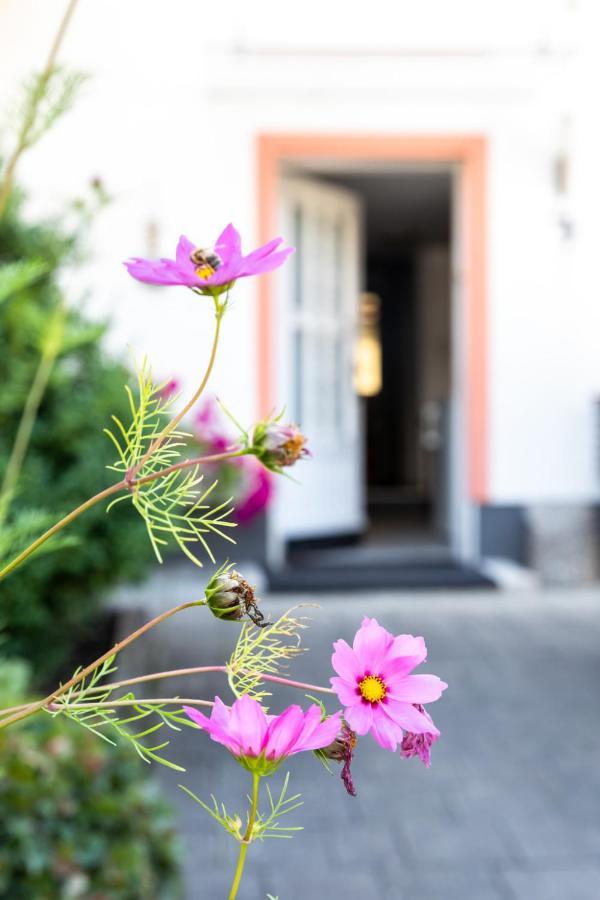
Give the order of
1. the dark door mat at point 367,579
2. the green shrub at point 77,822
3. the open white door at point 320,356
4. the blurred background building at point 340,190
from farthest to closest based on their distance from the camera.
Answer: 1. the open white door at point 320,356
2. the blurred background building at point 340,190
3. the dark door mat at point 367,579
4. the green shrub at point 77,822

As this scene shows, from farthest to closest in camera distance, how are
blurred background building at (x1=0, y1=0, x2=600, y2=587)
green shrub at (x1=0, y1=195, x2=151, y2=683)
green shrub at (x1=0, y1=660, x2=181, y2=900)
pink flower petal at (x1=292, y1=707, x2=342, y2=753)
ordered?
blurred background building at (x1=0, y1=0, x2=600, y2=587) < green shrub at (x1=0, y1=195, x2=151, y2=683) < green shrub at (x1=0, y1=660, x2=181, y2=900) < pink flower petal at (x1=292, y1=707, x2=342, y2=753)

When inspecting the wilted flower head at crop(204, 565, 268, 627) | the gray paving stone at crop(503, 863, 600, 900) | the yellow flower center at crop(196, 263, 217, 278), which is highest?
the yellow flower center at crop(196, 263, 217, 278)

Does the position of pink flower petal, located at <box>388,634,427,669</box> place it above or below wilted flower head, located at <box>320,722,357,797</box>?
above

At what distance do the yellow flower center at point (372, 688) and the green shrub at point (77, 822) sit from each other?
1.53 m

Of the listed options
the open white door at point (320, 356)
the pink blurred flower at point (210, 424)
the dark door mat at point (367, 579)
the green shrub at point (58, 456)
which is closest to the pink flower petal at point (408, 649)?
the green shrub at point (58, 456)

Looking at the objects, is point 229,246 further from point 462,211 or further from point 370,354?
point 370,354

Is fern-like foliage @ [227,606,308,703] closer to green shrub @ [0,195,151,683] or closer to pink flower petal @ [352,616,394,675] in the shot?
pink flower petal @ [352,616,394,675]

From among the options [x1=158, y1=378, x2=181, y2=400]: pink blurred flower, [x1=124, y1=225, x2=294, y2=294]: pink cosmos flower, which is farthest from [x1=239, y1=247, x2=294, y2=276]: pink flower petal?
[x1=158, y1=378, x2=181, y2=400]: pink blurred flower

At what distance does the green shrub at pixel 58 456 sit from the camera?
2.96 m

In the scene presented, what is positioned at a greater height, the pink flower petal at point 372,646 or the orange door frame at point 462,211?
the orange door frame at point 462,211

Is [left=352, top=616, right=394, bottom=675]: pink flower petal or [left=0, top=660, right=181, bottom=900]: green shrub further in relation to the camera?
[left=0, top=660, right=181, bottom=900]: green shrub

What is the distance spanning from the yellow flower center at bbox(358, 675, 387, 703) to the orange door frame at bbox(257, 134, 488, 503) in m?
5.11

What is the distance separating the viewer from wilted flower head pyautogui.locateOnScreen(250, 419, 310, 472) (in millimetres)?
377

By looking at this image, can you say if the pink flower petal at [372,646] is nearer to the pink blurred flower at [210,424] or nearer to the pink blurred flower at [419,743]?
the pink blurred flower at [419,743]
